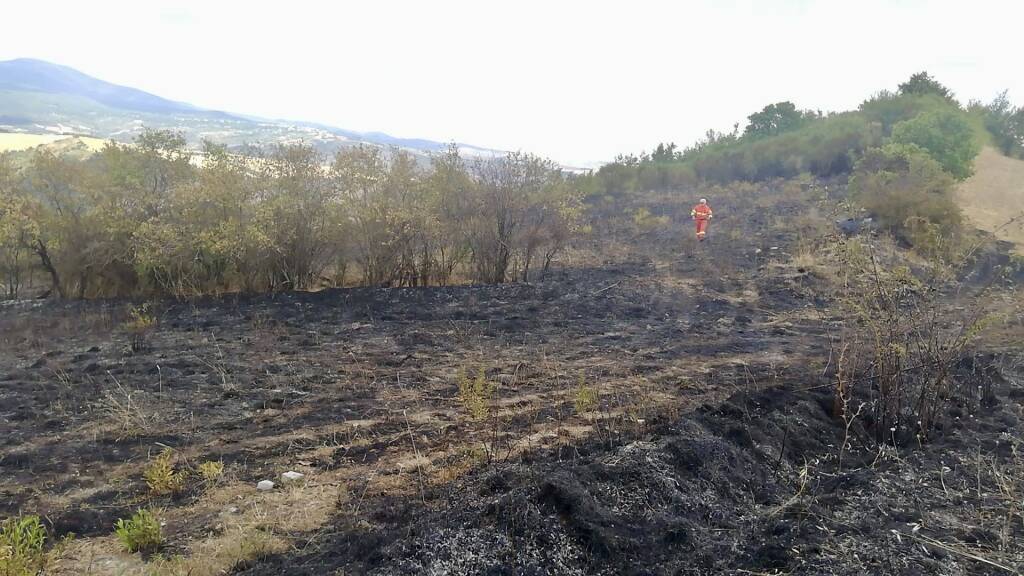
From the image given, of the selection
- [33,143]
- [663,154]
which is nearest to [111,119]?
[33,143]

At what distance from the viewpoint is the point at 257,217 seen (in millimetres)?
8773

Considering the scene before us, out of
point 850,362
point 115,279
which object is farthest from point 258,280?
point 850,362

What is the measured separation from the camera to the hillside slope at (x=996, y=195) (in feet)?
46.8

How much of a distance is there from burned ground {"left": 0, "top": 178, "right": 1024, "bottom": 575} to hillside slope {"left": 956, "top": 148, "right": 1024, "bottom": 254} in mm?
10323

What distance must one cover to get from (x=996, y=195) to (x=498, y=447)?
21.0 metres

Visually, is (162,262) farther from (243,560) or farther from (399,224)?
(243,560)

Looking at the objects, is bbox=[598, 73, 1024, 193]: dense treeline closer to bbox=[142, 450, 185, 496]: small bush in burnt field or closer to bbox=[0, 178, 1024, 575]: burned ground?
bbox=[0, 178, 1024, 575]: burned ground

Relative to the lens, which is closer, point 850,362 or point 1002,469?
point 1002,469

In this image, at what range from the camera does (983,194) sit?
1766 cm

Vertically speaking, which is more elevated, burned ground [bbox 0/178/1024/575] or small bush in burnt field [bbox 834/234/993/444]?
small bush in burnt field [bbox 834/234/993/444]

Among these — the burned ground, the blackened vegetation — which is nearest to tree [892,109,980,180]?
the burned ground

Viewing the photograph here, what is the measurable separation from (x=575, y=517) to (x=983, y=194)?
21.3 metres

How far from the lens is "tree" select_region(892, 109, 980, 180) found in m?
14.1

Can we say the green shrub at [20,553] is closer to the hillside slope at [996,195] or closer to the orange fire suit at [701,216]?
the orange fire suit at [701,216]
